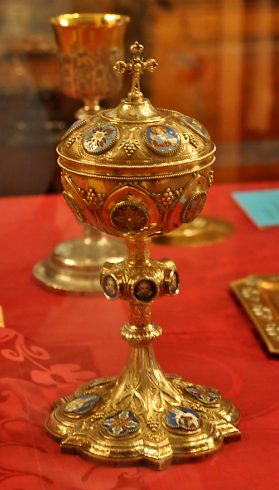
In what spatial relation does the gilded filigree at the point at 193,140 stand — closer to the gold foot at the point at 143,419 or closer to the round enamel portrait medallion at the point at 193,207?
the round enamel portrait medallion at the point at 193,207

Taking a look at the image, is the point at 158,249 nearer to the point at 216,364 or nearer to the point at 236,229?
the point at 236,229

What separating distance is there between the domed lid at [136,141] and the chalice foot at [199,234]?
812 mm

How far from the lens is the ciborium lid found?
3.52 feet

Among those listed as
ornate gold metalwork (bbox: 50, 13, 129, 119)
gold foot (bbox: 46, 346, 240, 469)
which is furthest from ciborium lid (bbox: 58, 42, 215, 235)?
ornate gold metalwork (bbox: 50, 13, 129, 119)

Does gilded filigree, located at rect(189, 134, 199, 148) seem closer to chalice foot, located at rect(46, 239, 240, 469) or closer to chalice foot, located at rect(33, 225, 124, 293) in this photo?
chalice foot, located at rect(46, 239, 240, 469)

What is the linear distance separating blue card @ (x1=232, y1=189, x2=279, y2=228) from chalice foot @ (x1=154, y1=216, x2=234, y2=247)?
2.8 inches

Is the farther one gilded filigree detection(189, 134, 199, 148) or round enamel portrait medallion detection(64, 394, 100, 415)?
round enamel portrait medallion detection(64, 394, 100, 415)

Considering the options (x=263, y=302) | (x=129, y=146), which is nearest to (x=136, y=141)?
(x=129, y=146)

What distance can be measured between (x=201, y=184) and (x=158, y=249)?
0.81 meters

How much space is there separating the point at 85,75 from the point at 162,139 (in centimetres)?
71

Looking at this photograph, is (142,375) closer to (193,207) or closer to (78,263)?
(193,207)

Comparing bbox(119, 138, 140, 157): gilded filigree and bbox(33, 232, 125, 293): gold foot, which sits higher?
bbox(119, 138, 140, 157): gilded filigree

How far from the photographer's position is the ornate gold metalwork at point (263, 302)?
151cm

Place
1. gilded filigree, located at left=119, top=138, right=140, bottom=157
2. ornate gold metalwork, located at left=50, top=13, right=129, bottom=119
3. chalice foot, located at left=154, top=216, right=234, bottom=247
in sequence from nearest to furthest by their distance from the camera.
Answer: gilded filigree, located at left=119, top=138, right=140, bottom=157 < ornate gold metalwork, located at left=50, top=13, right=129, bottom=119 < chalice foot, located at left=154, top=216, right=234, bottom=247
